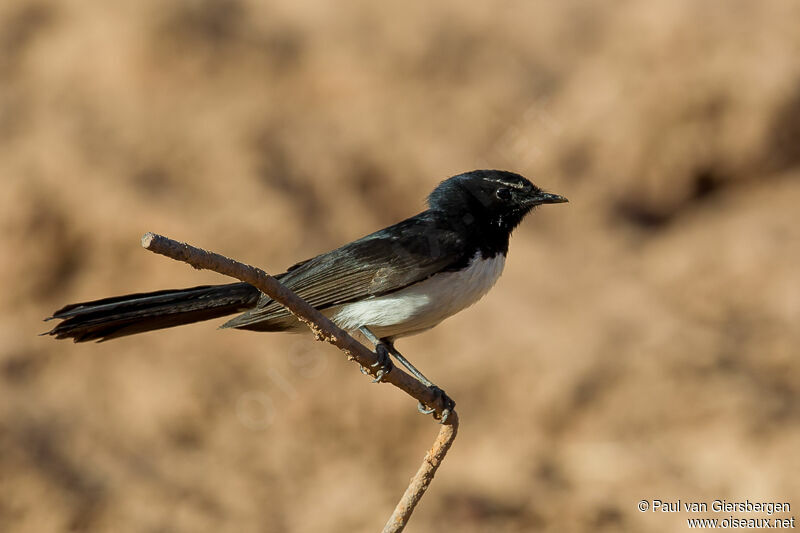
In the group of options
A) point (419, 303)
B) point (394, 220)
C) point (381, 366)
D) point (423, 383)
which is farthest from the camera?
point (394, 220)

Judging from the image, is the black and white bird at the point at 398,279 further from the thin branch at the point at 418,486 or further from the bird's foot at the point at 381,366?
the thin branch at the point at 418,486

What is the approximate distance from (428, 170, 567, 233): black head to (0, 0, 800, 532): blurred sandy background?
5640 mm

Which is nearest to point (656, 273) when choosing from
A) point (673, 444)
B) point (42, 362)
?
point (673, 444)

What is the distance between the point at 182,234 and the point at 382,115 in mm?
3085

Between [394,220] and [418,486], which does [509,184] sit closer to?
[418,486]

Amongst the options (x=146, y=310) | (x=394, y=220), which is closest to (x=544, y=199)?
(x=146, y=310)

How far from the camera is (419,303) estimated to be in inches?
185

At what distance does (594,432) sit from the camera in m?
10.5

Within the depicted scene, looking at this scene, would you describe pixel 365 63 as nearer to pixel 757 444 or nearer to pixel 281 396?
pixel 281 396

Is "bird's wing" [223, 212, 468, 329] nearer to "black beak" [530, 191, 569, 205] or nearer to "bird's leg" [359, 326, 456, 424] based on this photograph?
"bird's leg" [359, 326, 456, 424]

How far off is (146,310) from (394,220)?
733cm

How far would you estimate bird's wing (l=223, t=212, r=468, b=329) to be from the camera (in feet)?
15.5

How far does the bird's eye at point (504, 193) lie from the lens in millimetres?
5054

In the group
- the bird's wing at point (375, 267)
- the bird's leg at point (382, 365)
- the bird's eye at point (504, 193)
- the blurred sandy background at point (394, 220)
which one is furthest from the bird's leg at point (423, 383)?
the blurred sandy background at point (394, 220)
